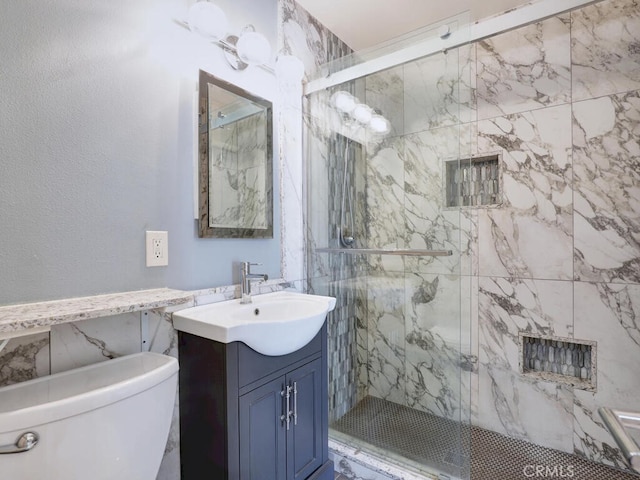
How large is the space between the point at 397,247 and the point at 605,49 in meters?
1.53

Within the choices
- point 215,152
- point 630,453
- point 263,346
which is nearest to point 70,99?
point 215,152

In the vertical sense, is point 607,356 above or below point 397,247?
below

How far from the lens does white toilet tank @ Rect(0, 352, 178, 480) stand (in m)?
0.70

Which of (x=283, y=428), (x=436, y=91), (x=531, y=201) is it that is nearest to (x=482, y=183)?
(x=531, y=201)

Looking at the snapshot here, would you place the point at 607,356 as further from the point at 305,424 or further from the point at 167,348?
the point at 167,348

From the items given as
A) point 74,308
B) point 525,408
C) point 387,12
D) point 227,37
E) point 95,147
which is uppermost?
point 387,12

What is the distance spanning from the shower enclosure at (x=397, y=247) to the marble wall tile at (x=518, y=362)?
0.85 feet

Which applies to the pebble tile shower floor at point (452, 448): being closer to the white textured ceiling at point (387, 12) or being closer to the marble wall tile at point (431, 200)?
the marble wall tile at point (431, 200)

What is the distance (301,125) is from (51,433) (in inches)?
67.3

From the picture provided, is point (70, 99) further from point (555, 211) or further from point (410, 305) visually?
point (555, 211)

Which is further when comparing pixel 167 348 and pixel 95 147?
pixel 167 348

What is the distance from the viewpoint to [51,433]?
725 mm

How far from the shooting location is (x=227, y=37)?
1.46m

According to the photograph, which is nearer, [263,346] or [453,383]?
[263,346]
